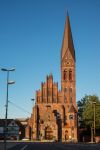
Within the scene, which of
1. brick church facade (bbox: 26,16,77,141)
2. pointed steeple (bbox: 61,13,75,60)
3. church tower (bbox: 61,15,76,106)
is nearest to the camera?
brick church facade (bbox: 26,16,77,141)

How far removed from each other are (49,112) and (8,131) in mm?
83817

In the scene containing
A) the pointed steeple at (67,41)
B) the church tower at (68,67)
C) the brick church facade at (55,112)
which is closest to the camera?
the brick church facade at (55,112)

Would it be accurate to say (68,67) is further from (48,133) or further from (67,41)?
(48,133)

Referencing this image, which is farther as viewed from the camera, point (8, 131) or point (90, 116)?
point (90, 116)

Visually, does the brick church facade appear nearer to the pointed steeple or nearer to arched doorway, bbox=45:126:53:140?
arched doorway, bbox=45:126:53:140

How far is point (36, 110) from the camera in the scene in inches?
4948

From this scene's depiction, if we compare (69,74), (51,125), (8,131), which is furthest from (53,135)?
(8,131)

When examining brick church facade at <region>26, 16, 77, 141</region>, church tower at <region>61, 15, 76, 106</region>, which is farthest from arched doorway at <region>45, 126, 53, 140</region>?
church tower at <region>61, 15, 76, 106</region>

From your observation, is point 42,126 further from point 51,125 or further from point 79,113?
point 79,113

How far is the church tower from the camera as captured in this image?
421 ft

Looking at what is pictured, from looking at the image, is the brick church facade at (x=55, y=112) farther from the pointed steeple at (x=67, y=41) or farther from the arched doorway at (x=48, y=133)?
the pointed steeple at (x=67, y=41)

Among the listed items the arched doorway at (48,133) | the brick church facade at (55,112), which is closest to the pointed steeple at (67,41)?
the brick church facade at (55,112)

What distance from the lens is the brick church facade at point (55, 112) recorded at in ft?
407

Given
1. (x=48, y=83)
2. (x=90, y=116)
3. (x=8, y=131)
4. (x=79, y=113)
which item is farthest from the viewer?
(x=79, y=113)
